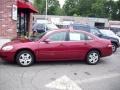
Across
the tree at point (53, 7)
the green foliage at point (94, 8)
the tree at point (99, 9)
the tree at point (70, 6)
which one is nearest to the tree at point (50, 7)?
the tree at point (53, 7)

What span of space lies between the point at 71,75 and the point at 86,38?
2.54 metres

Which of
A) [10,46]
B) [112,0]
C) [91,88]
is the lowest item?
[91,88]

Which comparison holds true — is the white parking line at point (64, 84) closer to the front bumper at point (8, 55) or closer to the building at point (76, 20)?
the front bumper at point (8, 55)

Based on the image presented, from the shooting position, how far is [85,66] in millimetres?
10508

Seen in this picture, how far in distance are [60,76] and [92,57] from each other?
8.65ft

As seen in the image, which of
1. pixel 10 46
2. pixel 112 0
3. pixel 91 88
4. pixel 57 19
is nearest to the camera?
pixel 91 88

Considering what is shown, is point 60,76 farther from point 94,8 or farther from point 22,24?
point 94,8

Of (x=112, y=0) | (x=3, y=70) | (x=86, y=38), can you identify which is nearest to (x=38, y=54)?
(x=3, y=70)

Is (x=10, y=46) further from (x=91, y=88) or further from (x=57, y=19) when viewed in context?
(x=57, y=19)

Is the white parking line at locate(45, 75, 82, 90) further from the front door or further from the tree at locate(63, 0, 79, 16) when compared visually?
the tree at locate(63, 0, 79, 16)

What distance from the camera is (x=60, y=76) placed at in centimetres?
861

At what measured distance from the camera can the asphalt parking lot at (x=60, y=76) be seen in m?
7.40

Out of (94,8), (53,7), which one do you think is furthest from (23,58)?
(53,7)

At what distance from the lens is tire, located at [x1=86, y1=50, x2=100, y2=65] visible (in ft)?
35.4
